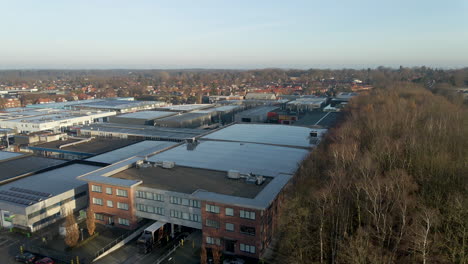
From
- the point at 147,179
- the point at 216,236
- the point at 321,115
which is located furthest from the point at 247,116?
the point at 216,236

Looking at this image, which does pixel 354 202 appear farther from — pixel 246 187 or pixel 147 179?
pixel 147 179

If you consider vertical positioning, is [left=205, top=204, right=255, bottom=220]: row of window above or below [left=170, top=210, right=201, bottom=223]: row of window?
above

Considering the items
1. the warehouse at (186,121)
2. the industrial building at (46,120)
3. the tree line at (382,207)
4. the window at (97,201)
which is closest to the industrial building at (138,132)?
the warehouse at (186,121)

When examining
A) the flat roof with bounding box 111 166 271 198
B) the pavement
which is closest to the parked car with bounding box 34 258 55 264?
the pavement

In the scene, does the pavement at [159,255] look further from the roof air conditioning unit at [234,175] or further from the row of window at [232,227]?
the roof air conditioning unit at [234,175]

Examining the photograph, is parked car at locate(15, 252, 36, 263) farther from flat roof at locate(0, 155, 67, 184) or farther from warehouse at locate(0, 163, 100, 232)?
flat roof at locate(0, 155, 67, 184)
